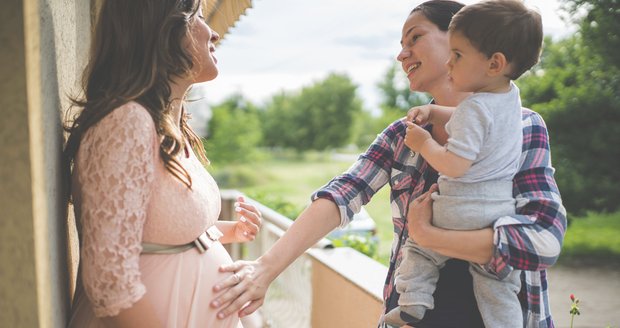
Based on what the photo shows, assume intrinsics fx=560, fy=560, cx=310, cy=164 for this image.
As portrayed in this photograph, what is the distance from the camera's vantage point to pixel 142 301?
1.40 metres

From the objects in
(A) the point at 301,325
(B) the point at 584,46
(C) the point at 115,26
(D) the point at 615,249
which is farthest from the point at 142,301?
(D) the point at 615,249

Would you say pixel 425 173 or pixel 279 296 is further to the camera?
pixel 279 296

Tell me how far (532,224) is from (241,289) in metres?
0.81

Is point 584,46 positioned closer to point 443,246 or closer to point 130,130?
point 443,246

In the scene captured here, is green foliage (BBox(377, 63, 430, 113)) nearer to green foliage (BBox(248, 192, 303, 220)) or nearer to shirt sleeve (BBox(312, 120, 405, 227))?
green foliage (BBox(248, 192, 303, 220))

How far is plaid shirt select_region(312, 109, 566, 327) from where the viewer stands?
140 centimetres

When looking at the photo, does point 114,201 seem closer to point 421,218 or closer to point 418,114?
point 421,218

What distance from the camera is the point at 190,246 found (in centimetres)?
151

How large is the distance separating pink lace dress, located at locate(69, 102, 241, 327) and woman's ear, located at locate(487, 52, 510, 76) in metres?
0.83

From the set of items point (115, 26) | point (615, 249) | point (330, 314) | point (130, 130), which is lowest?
point (615, 249)

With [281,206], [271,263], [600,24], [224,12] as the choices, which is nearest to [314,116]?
[281,206]

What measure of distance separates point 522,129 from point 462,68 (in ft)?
0.80

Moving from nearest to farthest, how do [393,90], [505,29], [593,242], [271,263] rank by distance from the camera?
[505,29]
[271,263]
[593,242]
[393,90]

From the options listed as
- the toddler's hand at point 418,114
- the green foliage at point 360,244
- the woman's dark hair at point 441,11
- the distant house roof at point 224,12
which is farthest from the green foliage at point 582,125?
the toddler's hand at point 418,114
